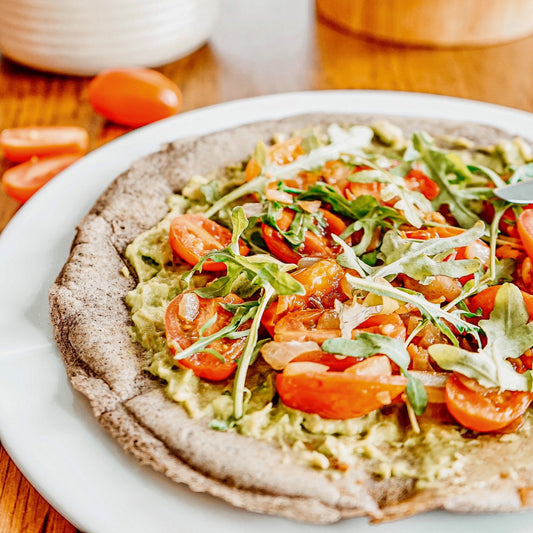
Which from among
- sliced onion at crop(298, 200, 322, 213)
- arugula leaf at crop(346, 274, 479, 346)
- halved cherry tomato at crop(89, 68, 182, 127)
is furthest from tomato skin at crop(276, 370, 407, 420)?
halved cherry tomato at crop(89, 68, 182, 127)

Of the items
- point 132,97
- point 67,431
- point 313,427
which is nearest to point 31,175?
point 132,97

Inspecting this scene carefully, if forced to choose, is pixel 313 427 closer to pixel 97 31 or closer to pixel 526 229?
pixel 526 229

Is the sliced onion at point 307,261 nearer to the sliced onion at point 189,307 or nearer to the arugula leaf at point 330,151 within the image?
the sliced onion at point 189,307

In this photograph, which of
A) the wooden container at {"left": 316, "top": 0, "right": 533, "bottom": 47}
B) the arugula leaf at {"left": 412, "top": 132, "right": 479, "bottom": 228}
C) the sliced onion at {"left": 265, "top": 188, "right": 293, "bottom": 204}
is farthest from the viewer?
the wooden container at {"left": 316, "top": 0, "right": 533, "bottom": 47}

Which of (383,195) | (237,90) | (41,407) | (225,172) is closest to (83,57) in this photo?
(237,90)

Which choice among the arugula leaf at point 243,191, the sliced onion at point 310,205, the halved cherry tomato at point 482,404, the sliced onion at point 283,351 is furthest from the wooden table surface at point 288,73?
the halved cherry tomato at point 482,404

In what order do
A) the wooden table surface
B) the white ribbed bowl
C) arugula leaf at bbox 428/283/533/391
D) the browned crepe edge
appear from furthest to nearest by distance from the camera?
the wooden table surface
the white ribbed bowl
arugula leaf at bbox 428/283/533/391
the browned crepe edge

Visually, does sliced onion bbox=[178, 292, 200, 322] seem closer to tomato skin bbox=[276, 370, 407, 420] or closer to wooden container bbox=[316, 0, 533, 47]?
tomato skin bbox=[276, 370, 407, 420]
